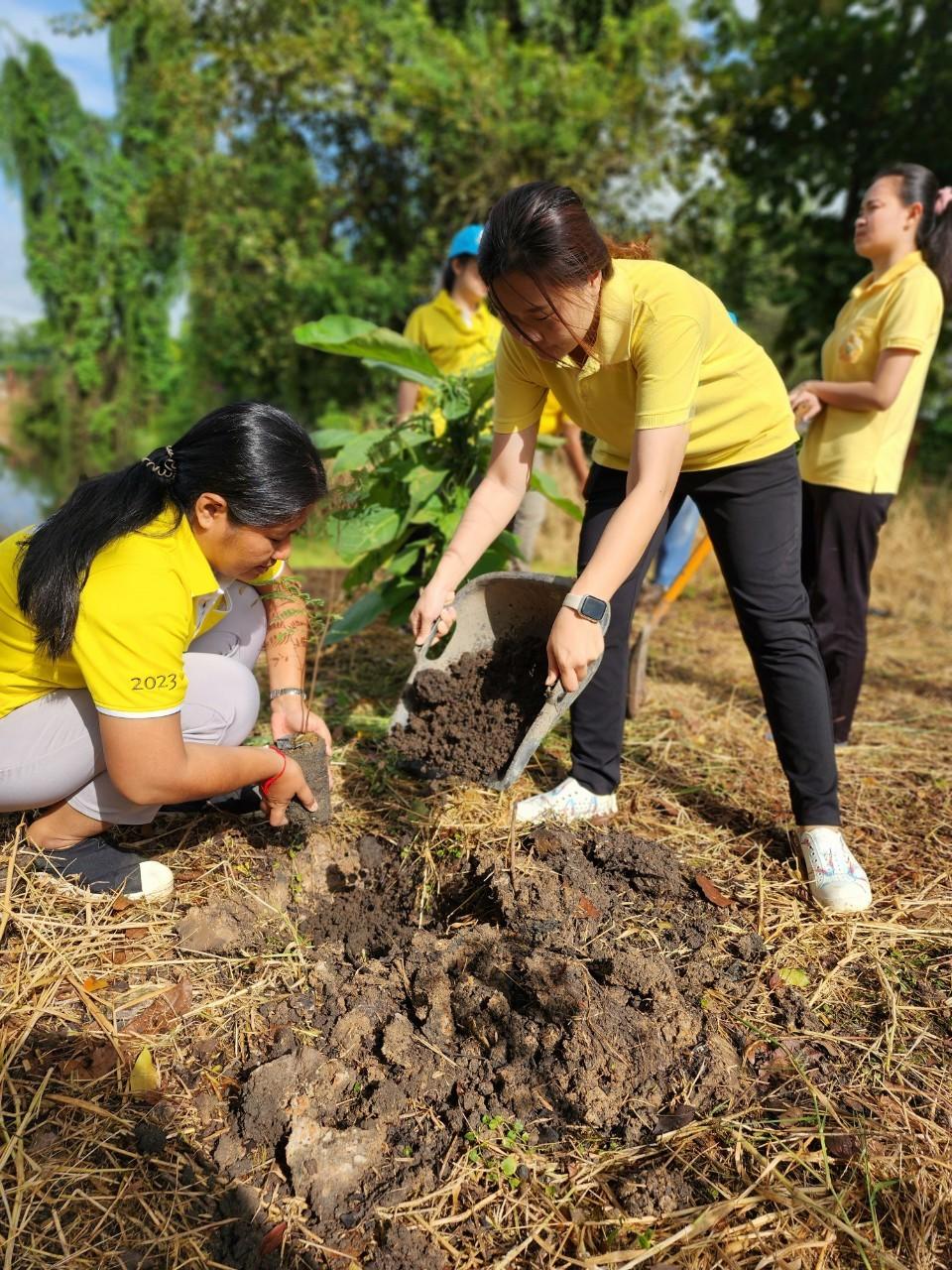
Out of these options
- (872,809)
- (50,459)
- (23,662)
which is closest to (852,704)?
(872,809)

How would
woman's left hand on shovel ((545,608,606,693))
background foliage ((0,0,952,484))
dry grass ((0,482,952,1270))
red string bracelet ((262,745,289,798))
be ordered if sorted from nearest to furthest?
dry grass ((0,482,952,1270)) → woman's left hand on shovel ((545,608,606,693)) → red string bracelet ((262,745,289,798)) → background foliage ((0,0,952,484))

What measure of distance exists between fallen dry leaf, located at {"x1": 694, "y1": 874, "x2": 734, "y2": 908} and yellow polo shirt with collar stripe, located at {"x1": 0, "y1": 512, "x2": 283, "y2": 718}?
4.30ft

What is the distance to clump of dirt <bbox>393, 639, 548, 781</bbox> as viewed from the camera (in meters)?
2.07

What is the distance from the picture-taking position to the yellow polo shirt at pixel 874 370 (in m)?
2.59

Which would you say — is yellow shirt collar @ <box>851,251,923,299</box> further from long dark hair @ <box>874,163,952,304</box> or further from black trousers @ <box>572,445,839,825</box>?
black trousers @ <box>572,445,839,825</box>

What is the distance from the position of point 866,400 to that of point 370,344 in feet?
5.75

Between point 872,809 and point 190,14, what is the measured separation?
43.6 ft

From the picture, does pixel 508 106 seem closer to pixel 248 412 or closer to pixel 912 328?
pixel 912 328

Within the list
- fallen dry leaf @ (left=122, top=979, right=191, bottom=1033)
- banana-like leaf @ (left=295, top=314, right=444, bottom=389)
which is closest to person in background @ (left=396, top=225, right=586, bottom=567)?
banana-like leaf @ (left=295, top=314, right=444, bottom=389)

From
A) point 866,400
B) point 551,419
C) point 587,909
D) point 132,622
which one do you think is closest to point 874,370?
point 866,400

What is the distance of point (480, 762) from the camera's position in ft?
6.75

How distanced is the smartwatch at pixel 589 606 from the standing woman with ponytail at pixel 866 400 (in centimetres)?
166

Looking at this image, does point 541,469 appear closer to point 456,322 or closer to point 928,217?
point 456,322

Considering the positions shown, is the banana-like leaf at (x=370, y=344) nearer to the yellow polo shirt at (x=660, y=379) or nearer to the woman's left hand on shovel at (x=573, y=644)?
the yellow polo shirt at (x=660, y=379)
